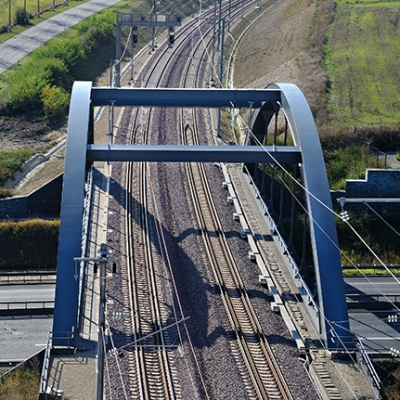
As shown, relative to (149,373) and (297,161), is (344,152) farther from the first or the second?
(149,373)

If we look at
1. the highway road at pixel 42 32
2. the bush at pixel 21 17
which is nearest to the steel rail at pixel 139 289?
the highway road at pixel 42 32

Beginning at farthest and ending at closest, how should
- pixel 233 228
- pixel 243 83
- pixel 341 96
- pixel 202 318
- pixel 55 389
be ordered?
1. pixel 243 83
2. pixel 341 96
3. pixel 233 228
4. pixel 202 318
5. pixel 55 389

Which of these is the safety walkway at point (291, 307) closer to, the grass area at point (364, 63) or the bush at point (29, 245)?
the bush at point (29, 245)

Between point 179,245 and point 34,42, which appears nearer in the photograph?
point 179,245

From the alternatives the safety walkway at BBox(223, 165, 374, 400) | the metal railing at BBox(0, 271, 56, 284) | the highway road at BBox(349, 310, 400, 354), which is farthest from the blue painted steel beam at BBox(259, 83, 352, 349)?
the metal railing at BBox(0, 271, 56, 284)

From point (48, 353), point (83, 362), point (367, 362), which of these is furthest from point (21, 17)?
point (367, 362)

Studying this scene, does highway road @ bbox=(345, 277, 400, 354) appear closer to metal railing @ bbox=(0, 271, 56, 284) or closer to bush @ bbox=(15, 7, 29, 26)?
metal railing @ bbox=(0, 271, 56, 284)

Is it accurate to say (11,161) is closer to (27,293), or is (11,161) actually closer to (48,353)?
(27,293)

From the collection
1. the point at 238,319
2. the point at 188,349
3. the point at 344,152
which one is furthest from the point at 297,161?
the point at 344,152
